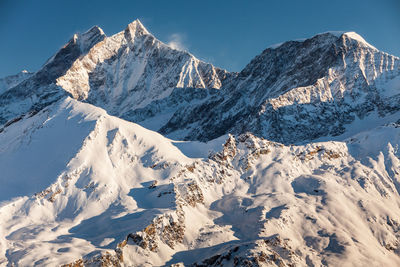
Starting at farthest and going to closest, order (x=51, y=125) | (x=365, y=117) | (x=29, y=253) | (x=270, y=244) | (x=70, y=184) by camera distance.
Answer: (x=365, y=117) < (x=51, y=125) < (x=70, y=184) < (x=270, y=244) < (x=29, y=253)

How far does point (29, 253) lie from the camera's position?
71.6 metres

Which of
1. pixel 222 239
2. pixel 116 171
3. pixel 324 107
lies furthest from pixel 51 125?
pixel 324 107

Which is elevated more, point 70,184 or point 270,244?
point 70,184

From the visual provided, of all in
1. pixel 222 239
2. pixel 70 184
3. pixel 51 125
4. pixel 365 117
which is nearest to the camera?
pixel 222 239

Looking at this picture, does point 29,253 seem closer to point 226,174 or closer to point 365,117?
point 226,174

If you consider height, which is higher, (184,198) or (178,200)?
(184,198)

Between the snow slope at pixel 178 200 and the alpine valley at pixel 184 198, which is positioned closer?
the alpine valley at pixel 184 198

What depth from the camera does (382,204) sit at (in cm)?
11406

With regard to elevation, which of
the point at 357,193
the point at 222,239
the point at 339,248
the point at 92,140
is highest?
the point at 92,140

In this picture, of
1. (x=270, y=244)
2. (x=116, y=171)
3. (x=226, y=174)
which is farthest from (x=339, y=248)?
(x=116, y=171)

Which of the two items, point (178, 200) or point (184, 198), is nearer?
point (178, 200)

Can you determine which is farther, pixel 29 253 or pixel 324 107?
pixel 324 107

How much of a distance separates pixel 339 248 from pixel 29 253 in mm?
60233

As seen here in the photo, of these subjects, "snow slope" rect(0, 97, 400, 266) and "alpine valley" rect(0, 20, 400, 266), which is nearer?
"alpine valley" rect(0, 20, 400, 266)
